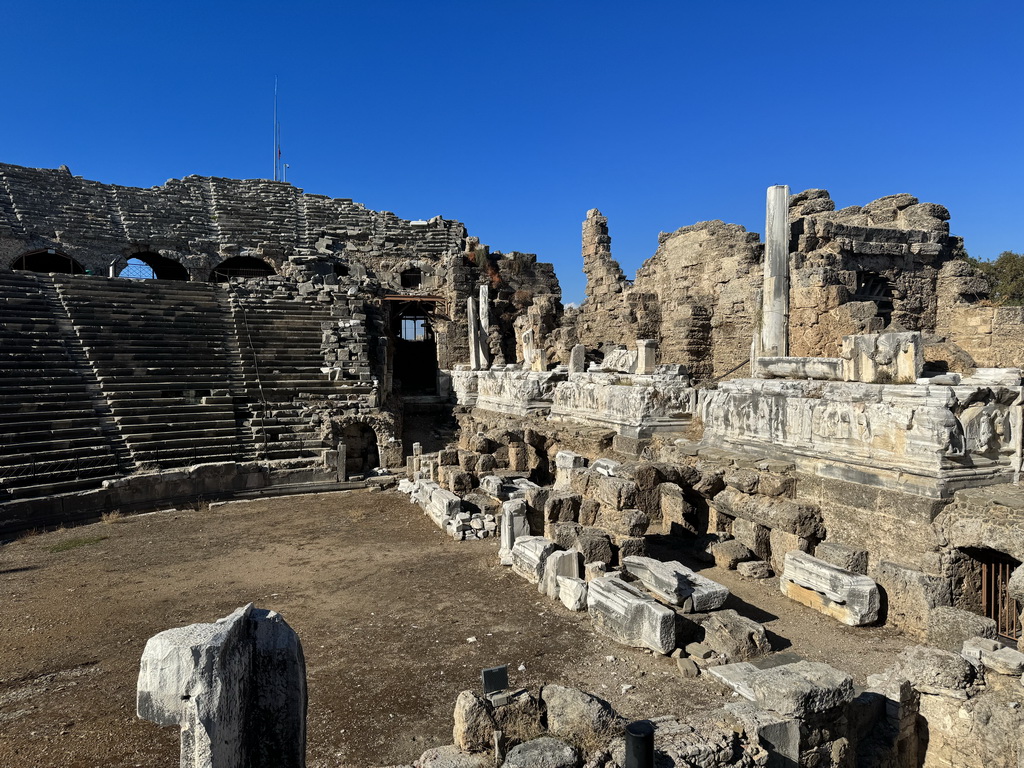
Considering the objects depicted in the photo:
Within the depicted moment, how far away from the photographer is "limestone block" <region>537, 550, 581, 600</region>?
5.99 metres

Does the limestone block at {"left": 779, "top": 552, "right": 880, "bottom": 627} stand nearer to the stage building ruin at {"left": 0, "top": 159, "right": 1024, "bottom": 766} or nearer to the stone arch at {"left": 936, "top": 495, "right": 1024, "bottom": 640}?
the stage building ruin at {"left": 0, "top": 159, "right": 1024, "bottom": 766}

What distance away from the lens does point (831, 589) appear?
17.3 ft

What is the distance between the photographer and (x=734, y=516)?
696 centimetres

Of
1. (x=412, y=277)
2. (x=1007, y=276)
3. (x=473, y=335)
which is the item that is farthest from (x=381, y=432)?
(x=1007, y=276)

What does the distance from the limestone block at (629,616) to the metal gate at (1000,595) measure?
277cm

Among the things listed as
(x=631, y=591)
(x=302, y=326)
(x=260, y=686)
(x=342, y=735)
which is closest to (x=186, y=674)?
(x=260, y=686)

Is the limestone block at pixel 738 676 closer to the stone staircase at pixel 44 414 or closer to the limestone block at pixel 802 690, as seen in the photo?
the limestone block at pixel 802 690

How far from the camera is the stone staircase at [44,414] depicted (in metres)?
10.1

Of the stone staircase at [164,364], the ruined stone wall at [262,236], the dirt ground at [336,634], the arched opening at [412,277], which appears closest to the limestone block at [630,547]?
the dirt ground at [336,634]

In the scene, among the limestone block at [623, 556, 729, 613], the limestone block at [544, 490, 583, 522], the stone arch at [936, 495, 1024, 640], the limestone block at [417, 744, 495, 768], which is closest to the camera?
the limestone block at [417, 744, 495, 768]

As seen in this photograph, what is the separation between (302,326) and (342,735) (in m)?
14.7

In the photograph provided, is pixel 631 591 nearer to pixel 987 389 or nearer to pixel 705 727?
pixel 705 727

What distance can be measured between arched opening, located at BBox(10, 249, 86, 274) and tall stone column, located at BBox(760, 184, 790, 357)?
935 inches

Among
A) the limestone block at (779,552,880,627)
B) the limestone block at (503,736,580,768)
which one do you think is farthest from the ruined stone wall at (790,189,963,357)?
the limestone block at (503,736,580,768)
